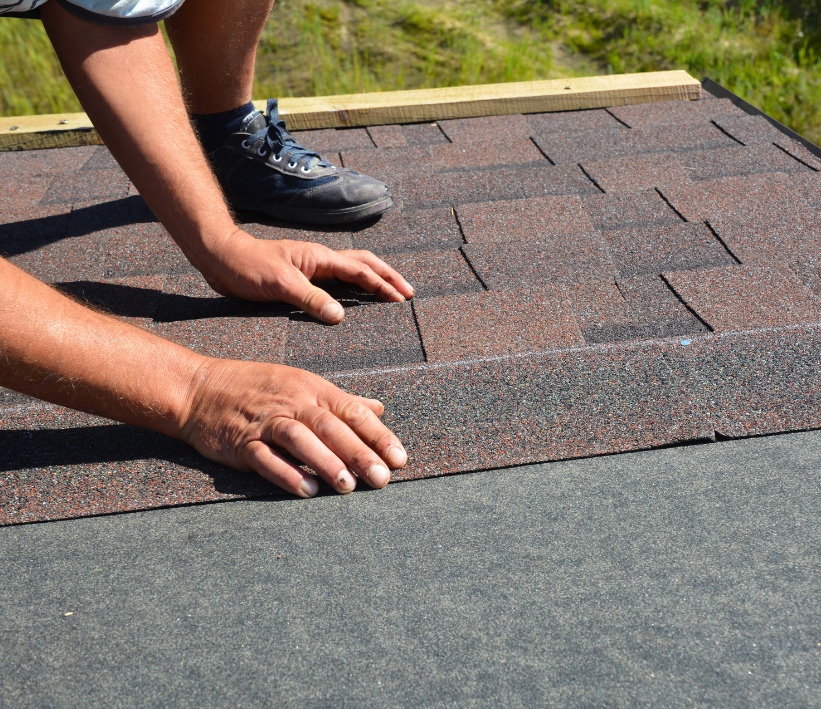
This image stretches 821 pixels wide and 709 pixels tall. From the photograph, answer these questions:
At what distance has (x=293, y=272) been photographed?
1637 millimetres

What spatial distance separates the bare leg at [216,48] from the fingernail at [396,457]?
4.25 ft

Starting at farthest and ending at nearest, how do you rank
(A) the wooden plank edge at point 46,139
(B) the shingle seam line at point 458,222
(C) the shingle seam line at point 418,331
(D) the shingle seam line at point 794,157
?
(A) the wooden plank edge at point 46,139
(D) the shingle seam line at point 794,157
(B) the shingle seam line at point 458,222
(C) the shingle seam line at point 418,331

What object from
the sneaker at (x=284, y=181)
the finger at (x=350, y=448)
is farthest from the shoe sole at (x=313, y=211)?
the finger at (x=350, y=448)

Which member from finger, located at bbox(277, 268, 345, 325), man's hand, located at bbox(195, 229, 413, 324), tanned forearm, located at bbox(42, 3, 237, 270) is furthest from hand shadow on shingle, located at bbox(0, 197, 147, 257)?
finger, located at bbox(277, 268, 345, 325)

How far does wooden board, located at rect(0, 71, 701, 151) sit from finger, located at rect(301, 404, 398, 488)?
175 centimetres

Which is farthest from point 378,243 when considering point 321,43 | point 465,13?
point 465,13

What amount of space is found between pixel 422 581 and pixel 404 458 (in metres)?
0.24

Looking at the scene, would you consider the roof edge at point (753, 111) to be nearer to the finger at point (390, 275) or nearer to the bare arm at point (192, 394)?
the finger at point (390, 275)

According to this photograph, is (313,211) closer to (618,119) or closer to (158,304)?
(158,304)

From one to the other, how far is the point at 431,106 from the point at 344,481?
1.82 m

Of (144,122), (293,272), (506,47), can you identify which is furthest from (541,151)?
(506,47)

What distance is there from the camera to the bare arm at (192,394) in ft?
3.92

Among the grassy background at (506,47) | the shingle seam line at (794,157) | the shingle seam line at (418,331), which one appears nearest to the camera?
the shingle seam line at (418,331)

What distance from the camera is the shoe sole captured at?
2023 millimetres
